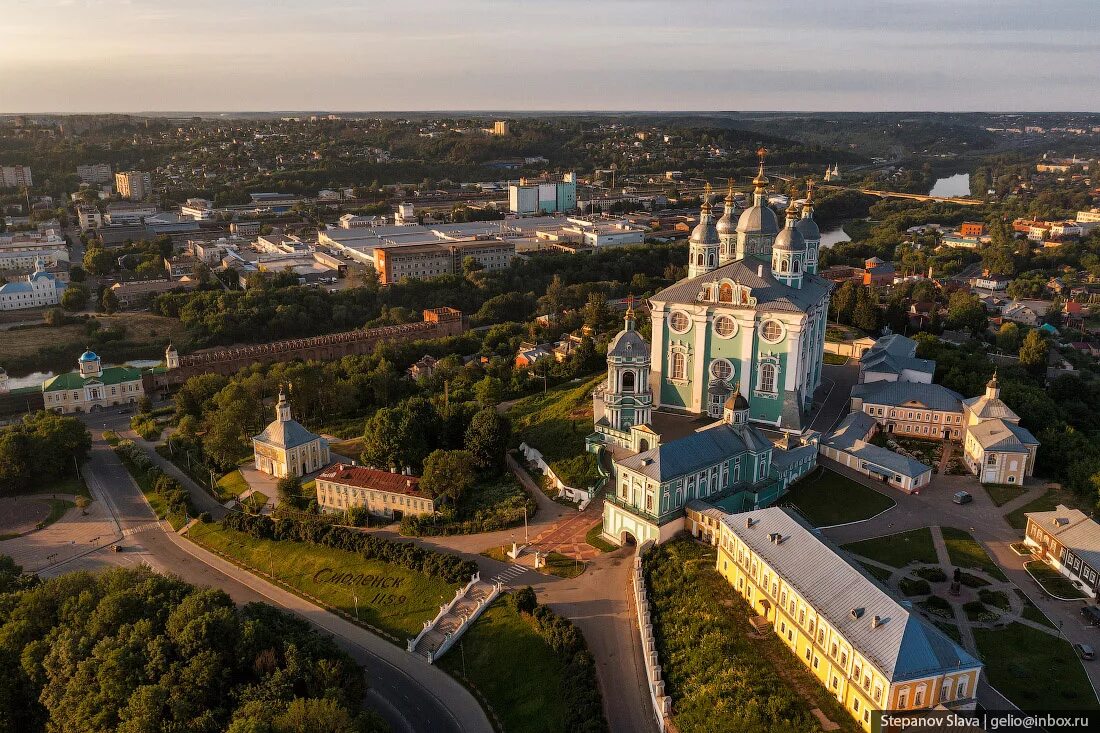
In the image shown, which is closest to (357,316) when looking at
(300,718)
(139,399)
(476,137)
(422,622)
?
(139,399)

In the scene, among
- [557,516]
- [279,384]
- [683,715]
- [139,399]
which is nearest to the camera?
[683,715]

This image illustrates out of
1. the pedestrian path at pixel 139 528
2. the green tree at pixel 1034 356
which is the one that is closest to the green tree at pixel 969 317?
the green tree at pixel 1034 356

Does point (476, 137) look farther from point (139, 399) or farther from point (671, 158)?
point (139, 399)

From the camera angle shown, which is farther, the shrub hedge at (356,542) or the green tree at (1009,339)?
the green tree at (1009,339)

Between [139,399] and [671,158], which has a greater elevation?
[671,158]

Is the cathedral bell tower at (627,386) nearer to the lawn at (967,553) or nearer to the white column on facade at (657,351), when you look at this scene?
the white column on facade at (657,351)

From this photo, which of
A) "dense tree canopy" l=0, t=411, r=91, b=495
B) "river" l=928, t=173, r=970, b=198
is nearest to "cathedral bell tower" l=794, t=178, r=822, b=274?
"dense tree canopy" l=0, t=411, r=91, b=495

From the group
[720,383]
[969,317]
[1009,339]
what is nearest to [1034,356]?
[1009,339]
